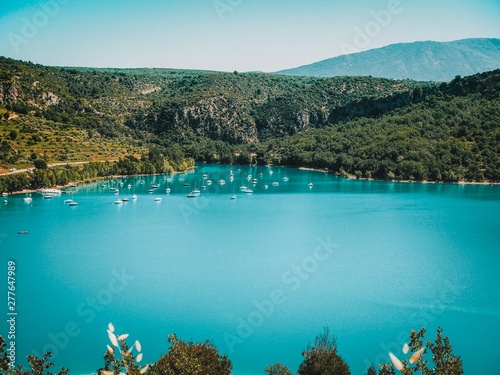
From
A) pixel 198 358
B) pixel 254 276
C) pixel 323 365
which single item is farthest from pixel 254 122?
pixel 198 358

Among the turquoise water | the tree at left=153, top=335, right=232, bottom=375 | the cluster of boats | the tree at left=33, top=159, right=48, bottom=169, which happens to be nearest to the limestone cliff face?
the tree at left=33, top=159, right=48, bottom=169

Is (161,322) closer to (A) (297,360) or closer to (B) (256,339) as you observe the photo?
(B) (256,339)

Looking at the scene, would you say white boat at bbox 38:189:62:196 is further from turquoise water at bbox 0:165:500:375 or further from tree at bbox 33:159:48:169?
tree at bbox 33:159:48:169

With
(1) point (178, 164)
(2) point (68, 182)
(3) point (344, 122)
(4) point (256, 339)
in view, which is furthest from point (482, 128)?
(4) point (256, 339)

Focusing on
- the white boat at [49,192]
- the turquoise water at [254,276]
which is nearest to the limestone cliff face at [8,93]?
the white boat at [49,192]

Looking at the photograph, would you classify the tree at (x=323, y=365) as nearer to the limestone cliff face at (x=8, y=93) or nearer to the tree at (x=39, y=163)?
the tree at (x=39, y=163)
